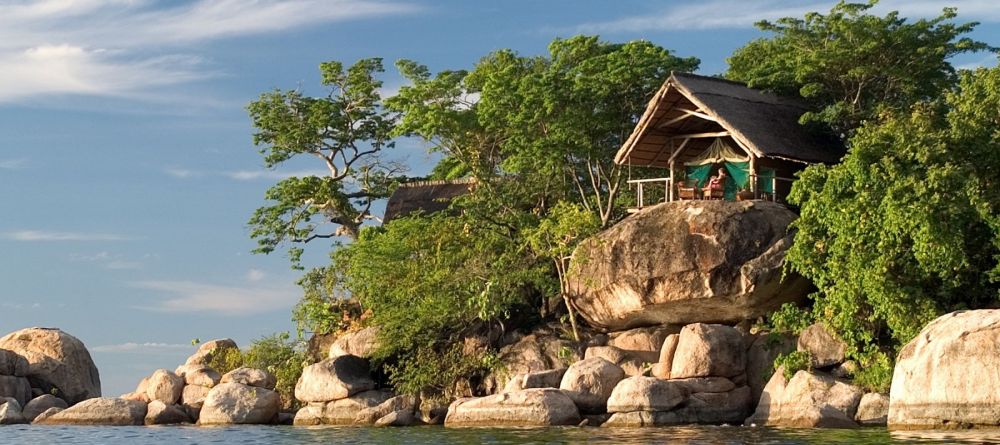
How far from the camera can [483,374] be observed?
1188 inches

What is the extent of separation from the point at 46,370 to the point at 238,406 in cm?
954

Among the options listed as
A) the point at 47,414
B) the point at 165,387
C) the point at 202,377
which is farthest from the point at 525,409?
the point at 47,414

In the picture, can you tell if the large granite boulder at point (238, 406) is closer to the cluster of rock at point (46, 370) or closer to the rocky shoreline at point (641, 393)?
the rocky shoreline at point (641, 393)

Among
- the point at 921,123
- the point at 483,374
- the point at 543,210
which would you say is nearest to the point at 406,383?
the point at 483,374

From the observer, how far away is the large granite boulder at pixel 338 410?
29438 millimetres

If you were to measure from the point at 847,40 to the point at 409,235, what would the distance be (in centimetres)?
1196

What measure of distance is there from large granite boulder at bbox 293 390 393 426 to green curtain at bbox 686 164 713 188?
9345 millimetres

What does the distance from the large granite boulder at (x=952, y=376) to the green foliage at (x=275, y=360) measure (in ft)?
54.7

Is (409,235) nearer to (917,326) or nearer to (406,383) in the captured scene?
(406,383)

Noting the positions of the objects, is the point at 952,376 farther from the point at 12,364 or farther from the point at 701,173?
the point at 12,364

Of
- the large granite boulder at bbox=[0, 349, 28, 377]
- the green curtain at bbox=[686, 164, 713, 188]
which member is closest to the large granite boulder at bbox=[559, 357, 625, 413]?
the green curtain at bbox=[686, 164, 713, 188]

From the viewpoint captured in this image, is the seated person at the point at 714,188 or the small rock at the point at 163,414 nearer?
the seated person at the point at 714,188

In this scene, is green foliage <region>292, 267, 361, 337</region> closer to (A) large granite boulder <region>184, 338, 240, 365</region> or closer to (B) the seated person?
(A) large granite boulder <region>184, 338, 240, 365</region>

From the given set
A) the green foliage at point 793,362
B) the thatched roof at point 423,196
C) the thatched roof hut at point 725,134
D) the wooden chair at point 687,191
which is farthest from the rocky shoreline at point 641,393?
the thatched roof at point 423,196
